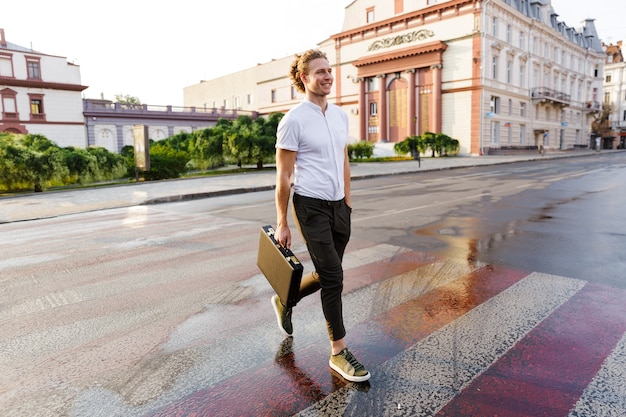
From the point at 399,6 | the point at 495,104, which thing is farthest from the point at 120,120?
the point at 495,104

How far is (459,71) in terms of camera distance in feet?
128

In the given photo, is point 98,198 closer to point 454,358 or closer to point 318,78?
point 318,78

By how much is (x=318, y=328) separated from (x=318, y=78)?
6.56ft

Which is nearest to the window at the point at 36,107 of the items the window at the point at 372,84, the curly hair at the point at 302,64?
the window at the point at 372,84

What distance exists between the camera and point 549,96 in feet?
156

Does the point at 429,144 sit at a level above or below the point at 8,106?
below

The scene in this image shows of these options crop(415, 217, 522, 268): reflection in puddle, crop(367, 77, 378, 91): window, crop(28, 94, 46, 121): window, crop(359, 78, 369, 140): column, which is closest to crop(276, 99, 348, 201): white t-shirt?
crop(415, 217, 522, 268): reflection in puddle

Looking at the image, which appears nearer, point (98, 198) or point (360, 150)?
point (98, 198)

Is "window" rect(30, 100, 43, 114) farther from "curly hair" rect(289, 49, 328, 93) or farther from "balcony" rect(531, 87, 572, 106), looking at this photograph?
"balcony" rect(531, 87, 572, 106)

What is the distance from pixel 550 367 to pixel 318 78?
2447 mm

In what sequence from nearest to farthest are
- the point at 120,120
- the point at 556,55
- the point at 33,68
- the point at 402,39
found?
1. the point at 402,39
2. the point at 33,68
3. the point at 120,120
4. the point at 556,55

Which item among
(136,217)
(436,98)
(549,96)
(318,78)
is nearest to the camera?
(318,78)

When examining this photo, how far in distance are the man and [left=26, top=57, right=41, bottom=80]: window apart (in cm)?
5002

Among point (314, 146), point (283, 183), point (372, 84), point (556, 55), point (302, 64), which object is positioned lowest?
point (283, 183)
